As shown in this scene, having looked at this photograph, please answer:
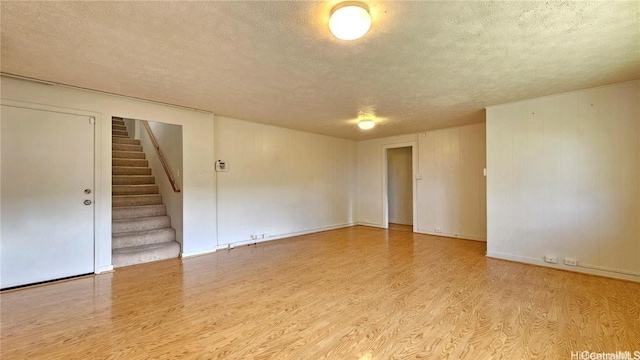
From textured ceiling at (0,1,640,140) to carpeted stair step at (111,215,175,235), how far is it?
216 centimetres

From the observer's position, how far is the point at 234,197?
521 cm

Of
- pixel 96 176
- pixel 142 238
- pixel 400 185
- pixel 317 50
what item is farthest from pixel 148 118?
pixel 400 185

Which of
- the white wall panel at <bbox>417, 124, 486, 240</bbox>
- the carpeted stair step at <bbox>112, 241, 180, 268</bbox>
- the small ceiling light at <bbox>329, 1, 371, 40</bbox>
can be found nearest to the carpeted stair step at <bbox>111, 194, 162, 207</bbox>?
the carpeted stair step at <bbox>112, 241, 180, 268</bbox>

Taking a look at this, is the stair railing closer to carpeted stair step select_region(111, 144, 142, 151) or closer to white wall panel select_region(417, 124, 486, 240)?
carpeted stair step select_region(111, 144, 142, 151)

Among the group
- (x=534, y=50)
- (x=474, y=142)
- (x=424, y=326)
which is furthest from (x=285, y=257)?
(x=474, y=142)

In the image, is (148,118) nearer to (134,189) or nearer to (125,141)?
(134,189)

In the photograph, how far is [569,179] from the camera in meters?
3.66

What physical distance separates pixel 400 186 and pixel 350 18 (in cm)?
679

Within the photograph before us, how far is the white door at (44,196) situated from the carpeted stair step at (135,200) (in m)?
1.35

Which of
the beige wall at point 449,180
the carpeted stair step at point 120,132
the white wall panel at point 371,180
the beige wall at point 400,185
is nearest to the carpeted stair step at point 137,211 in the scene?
the carpeted stair step at point 120,132

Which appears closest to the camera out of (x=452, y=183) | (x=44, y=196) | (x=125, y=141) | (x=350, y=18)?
(x=350, y=18)

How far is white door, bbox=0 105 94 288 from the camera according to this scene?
309 centimetres

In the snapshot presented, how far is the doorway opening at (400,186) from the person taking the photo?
7.87m

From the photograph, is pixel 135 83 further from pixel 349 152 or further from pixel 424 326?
pixel 349 152
